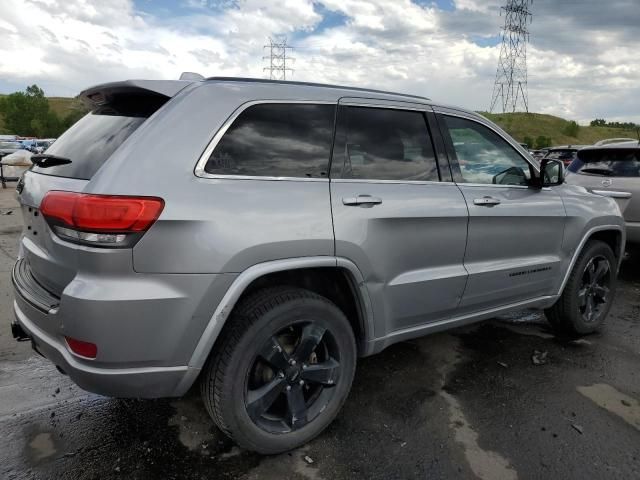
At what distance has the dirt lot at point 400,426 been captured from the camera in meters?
2.50

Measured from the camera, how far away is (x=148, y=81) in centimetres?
242

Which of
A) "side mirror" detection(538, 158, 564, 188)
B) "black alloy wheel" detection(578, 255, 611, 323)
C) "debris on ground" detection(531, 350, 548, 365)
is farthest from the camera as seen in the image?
"black alloy wheel" detection(578, 255, 611, 323)

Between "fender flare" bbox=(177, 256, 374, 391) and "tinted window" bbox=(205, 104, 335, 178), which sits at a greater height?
"tinted window" bbox=(205, 104, 335, 178)

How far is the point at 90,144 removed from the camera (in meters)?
2.47

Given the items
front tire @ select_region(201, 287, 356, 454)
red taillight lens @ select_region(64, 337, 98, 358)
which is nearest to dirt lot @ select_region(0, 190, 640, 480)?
front tire @ select_region(201, 287, 356, 454)

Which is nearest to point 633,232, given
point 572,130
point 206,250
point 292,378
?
point 292,378

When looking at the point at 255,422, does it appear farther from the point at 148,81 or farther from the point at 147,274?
the point at 148,81

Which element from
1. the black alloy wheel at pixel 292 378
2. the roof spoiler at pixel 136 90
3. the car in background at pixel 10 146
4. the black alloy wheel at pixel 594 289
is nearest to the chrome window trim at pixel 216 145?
the roof spoiler at pixel 136 90

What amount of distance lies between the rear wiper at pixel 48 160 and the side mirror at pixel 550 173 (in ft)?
10.4

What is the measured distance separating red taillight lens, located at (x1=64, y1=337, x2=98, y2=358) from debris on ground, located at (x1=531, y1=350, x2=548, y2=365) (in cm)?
317

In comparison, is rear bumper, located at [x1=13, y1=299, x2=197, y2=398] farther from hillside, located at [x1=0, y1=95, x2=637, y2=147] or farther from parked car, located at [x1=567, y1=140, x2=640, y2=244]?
hillside, located at [x1=0, y1=95, x2=637, y2=147]

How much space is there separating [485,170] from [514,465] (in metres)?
1.89

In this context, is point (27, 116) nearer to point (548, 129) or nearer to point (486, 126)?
point (548, 129)

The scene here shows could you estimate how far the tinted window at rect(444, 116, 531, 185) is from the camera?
3281 millimetres
